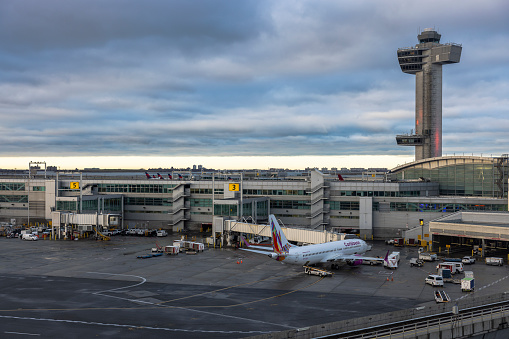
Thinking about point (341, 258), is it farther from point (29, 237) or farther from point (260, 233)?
point (29, 237)

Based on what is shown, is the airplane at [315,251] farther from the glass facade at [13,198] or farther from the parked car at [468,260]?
the glass facade at [13,198]

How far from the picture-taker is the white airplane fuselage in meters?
77.5

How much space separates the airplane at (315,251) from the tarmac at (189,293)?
2133 millimetres

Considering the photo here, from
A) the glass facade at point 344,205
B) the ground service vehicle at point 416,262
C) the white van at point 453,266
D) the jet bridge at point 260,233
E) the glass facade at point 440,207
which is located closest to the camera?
the white van at point 453,266

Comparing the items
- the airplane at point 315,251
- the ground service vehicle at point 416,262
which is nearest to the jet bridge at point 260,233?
the airplane at point 315,251

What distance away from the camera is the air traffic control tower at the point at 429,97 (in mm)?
193250

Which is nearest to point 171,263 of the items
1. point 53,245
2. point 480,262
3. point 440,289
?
point 53,245

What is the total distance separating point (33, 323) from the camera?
51094 millimetres

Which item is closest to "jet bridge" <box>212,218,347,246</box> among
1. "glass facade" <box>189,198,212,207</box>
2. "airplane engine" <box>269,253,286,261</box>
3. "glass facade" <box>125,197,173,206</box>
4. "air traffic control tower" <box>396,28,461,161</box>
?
"airplane engine" <box>269,253,286,261</box>

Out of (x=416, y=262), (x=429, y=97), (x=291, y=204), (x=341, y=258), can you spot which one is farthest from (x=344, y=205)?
(x=429, y=97)

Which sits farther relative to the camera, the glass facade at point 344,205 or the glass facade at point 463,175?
the glass facade at point 463,175

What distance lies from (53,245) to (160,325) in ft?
231

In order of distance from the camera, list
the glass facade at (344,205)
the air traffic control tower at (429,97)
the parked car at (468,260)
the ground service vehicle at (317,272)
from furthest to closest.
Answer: the air traffic control tower at (429,97), the glass facade at (344,205), the parked car at (468,260), the ground service vehicle at (317,272)

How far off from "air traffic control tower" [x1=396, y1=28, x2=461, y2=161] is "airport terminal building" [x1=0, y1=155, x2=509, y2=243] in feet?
116
